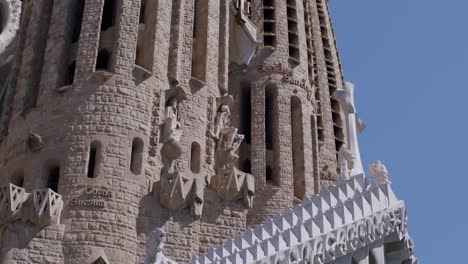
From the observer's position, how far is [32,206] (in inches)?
816

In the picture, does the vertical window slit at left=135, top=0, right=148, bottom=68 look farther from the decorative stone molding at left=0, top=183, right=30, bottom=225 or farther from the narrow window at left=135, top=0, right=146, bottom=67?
the decorative stone molding at left=0, top=183, right=30, bottom=225

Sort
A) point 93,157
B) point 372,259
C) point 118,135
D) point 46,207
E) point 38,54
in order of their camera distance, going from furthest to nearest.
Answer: point 38,54 < point 118,135 < point 93,157 < point 46,207 < point 372,259

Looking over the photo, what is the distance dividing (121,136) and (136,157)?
0.61 meters

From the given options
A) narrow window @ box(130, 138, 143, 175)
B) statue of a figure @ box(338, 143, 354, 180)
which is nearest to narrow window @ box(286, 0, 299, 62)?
narrow window @ box(130, 138, 143, 175)

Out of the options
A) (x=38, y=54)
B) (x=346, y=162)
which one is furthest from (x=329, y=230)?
(x=38, y=54)

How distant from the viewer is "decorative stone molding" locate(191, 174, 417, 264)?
16734 mm

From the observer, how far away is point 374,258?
1808 cm

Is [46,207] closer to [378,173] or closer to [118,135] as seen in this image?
[118,135]

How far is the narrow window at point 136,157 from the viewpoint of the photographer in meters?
21.9

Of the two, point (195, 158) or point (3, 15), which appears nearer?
point (195, 158)

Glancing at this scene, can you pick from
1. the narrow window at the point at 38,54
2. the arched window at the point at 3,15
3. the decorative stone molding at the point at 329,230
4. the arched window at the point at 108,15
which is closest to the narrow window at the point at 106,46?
the arched window at the point at 108,15

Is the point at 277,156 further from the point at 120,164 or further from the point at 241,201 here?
the point at 120,164

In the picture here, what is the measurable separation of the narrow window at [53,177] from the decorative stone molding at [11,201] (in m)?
0.93

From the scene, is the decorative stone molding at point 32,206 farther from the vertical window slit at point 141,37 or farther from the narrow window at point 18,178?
the vertical window slit at point 141,37
